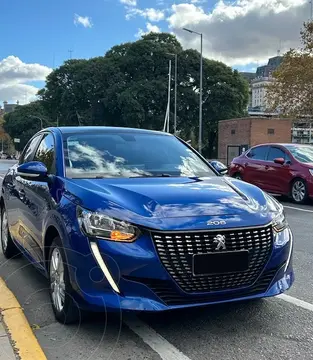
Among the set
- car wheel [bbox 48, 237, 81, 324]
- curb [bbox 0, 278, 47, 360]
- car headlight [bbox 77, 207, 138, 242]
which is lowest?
curb [bbox 0, 278, 47, 360]

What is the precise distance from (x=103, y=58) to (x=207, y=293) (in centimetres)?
5037

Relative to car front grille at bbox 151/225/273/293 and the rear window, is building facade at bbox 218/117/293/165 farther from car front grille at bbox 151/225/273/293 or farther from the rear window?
car front grille at bbox 151/225/273/293

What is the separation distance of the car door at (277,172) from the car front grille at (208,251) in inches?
356

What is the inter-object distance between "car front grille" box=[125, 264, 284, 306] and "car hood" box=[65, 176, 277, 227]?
0.40 metres

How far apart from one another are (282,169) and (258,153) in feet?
4.21

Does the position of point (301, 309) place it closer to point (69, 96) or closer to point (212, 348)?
point (212, 348)

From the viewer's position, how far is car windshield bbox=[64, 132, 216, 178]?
13.9 feet

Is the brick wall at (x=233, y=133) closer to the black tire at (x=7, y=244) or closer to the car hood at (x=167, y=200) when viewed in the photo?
the black tire at (x=7, y=244)

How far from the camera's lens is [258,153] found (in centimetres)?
1338

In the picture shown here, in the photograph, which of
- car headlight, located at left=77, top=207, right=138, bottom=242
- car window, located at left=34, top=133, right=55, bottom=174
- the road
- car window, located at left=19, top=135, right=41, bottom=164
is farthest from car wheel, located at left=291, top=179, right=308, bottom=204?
car headlight, located at left=77, top=207, right=138, bottom=242

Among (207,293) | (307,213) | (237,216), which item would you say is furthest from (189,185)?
(307,213)

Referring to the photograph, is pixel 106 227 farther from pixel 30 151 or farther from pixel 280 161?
pixel 280 161

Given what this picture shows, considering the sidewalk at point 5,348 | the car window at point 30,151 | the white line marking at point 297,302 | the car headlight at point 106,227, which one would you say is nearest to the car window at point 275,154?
Answer: the car window at point 30,151

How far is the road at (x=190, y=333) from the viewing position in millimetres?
3178
